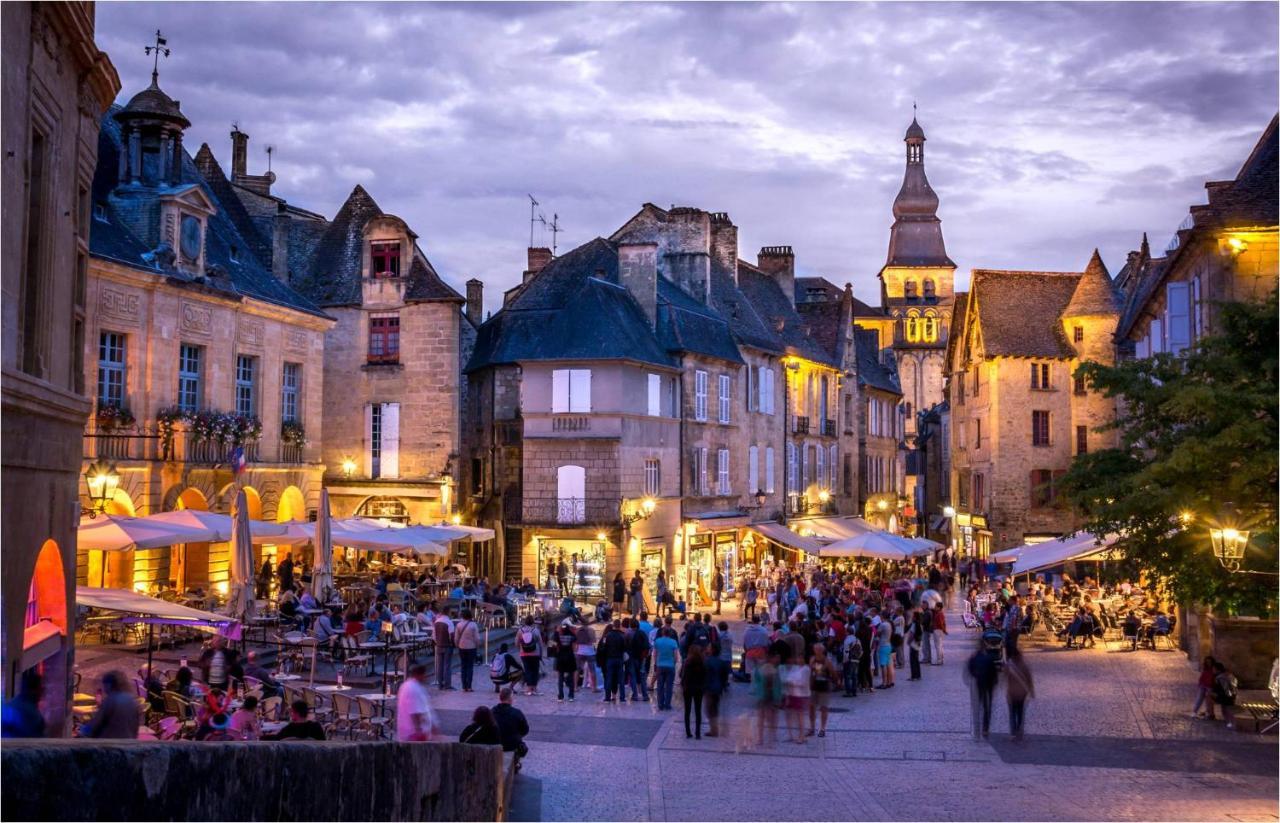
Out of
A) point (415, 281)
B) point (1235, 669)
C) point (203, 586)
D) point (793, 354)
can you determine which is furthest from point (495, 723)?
point (793, 354)

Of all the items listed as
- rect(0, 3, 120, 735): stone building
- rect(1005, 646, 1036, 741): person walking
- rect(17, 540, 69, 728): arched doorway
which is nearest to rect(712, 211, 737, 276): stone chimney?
rect(1005, 646, 1036, 741): person walking

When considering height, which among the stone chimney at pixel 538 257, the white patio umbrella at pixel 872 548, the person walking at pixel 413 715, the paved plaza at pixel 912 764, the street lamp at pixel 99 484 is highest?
the stone chimney at pixel 538 257

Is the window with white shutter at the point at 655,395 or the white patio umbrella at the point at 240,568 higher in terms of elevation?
the window with white shutter at the point at 655,395

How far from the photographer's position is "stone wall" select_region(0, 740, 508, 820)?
4117 millimetres

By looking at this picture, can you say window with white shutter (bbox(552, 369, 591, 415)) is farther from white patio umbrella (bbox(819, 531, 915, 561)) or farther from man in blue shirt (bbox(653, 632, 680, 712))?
man in blue shirt (bbox(653, 632, 680, 712))

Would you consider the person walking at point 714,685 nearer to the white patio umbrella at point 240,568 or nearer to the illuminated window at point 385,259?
the white patio umbrella at point 240,568

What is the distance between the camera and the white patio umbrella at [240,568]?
20266 mm

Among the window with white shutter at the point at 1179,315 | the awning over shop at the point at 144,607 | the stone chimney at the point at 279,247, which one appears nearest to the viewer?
the awning over shop at the point at 144,607

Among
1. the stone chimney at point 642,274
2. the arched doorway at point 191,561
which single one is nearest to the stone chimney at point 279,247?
the arched doorway at point 191,561

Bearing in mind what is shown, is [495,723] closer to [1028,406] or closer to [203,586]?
[203,586]

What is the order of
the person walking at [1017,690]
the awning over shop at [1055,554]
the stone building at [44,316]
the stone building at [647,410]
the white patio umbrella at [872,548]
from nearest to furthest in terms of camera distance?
the stone building at [44,316] → the person walking at [1017,690] → the awning over shop at [1055,554] → the white patio umbrella at [872,548] → the stone building at [647,410]

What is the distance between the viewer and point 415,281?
35.3 metres

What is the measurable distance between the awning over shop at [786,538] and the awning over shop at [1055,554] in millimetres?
8813

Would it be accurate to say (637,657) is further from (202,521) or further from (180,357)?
(180,357)
